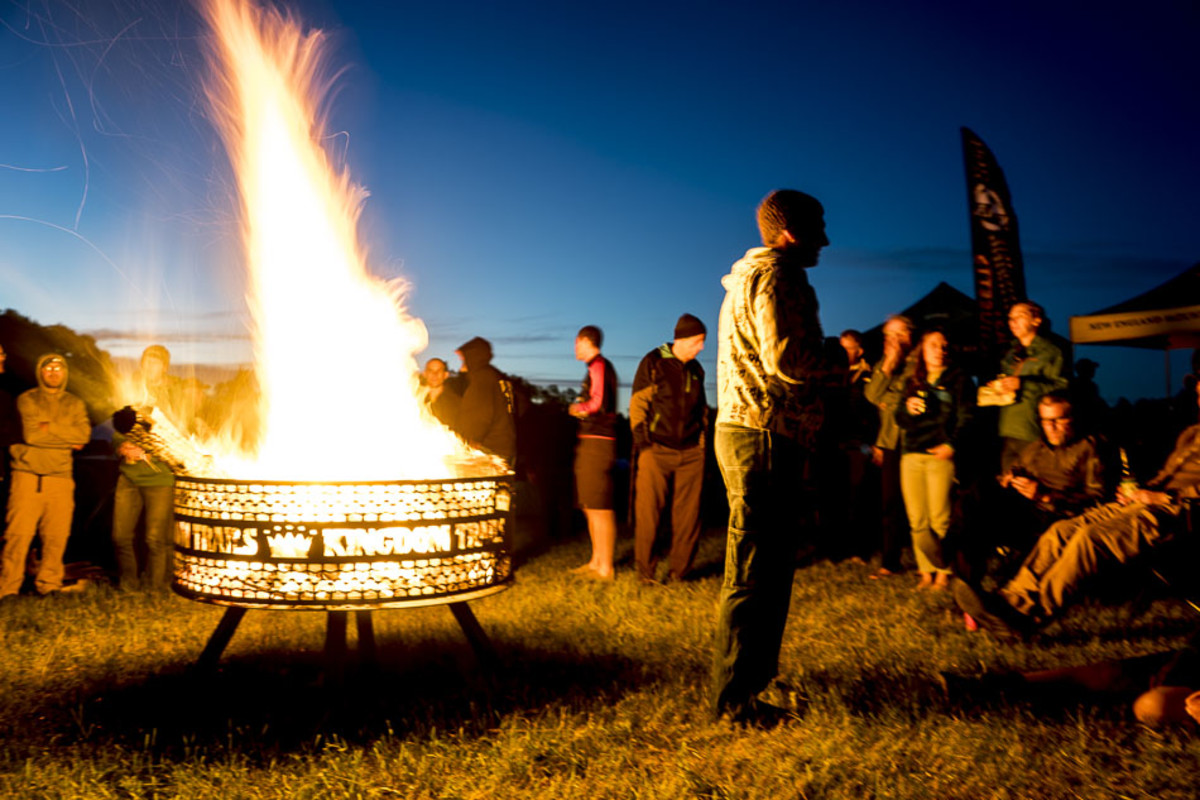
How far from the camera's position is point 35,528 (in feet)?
21.5

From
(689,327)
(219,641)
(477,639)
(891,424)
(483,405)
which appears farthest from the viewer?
(483,405)

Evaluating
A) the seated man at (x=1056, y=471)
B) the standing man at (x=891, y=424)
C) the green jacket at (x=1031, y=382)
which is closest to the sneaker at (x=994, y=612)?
the seated man at (x=1056, y=471)

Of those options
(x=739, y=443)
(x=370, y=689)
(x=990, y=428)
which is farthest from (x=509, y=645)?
(x=990, y=428)

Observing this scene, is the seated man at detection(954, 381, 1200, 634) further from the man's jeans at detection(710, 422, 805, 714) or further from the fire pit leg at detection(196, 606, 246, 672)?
the fire pit leg at detection(196, 606, 246, 672)

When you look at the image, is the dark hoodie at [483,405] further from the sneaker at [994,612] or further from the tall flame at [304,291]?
the sneaker at [994,612]

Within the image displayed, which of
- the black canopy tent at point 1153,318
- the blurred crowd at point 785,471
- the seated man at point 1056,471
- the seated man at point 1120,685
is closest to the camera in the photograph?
the seated man at point 1120,685

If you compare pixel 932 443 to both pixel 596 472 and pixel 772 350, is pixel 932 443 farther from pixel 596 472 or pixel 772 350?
pixel 772 350

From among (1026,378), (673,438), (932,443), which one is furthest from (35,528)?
(1026,378)

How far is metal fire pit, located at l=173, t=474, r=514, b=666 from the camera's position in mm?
3266

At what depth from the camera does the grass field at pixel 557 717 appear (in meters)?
2.92

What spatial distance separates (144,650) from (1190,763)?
4932 mm

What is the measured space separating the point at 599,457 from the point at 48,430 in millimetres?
4251

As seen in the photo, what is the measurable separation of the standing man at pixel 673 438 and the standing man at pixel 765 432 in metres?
3.32

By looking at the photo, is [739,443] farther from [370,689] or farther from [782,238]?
[370,689]
